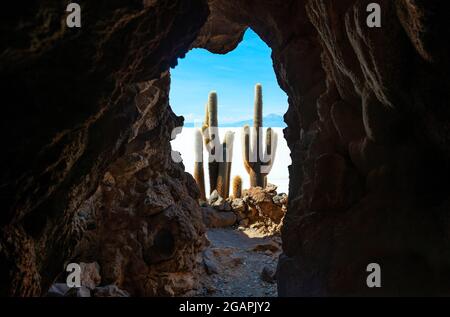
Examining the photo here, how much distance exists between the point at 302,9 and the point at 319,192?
3.71m

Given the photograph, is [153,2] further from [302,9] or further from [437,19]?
[302,9]

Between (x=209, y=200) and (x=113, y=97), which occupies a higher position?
(x=113, y=97)

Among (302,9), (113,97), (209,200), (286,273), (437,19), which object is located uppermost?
(302,9)

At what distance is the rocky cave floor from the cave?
2.57 meters

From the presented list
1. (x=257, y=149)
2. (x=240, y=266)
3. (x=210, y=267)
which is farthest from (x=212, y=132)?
(x=210, y=267)

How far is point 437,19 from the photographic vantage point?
249 cm

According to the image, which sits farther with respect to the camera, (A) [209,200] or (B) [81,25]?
(A) [209,200]

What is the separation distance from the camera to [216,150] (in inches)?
679

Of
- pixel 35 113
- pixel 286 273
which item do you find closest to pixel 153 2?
pixel 35 113

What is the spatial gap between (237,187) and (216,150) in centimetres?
221

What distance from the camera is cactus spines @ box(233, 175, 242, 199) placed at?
17.4 meters

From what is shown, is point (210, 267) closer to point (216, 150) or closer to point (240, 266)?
point (240, 266)

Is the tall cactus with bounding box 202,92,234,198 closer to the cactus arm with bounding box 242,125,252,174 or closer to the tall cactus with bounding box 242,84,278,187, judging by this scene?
the cactus arm with bounding box 242,125,252,174

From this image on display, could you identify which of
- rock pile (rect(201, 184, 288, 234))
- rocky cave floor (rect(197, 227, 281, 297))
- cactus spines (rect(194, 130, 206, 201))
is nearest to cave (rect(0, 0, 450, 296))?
rocky cave floor (rect(197, 227, 281, 297))
